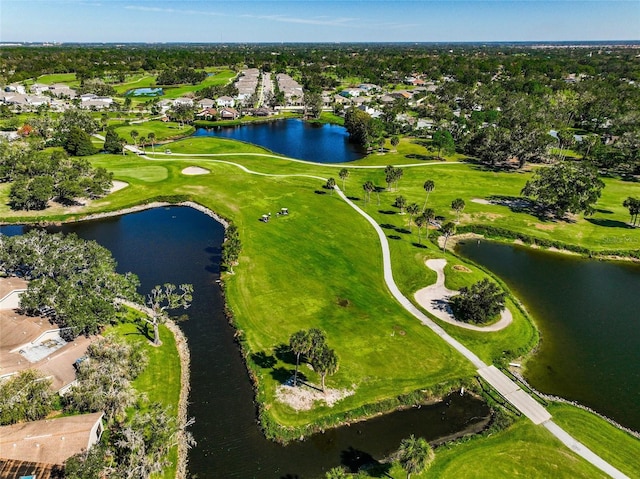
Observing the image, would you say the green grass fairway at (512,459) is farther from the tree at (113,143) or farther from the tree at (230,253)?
the tree at (113,143)

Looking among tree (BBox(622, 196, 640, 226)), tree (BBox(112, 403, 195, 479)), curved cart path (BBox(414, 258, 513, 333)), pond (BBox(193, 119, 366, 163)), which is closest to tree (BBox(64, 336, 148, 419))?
tree (BBox(112, 403, 195, 479))

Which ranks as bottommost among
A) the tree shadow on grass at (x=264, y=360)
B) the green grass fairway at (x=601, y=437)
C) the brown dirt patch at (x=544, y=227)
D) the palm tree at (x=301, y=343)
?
the green grass fairway at (x=601, y=437)

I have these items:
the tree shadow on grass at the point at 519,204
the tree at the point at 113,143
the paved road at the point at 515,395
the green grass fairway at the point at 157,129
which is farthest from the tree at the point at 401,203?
the green grass fairway at the point at 157,129

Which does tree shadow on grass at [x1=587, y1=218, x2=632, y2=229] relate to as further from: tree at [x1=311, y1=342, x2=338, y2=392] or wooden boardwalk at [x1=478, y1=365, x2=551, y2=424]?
tree at [x1=311, y1=342, x2=338, y2=392]

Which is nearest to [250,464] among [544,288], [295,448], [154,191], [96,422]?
[295,448]

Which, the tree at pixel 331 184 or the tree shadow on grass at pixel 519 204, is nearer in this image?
the tree shadow on grass at pixel 519 204
